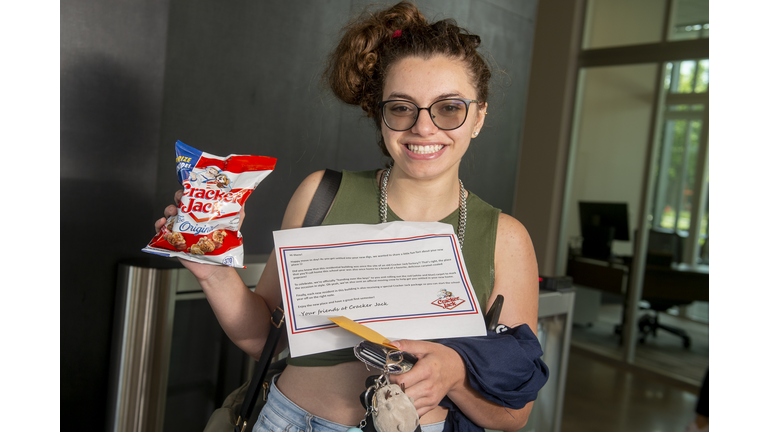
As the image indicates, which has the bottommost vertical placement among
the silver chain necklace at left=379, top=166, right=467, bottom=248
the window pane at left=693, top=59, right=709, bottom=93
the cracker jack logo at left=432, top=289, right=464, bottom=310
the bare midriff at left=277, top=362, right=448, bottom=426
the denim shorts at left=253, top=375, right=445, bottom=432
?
the denim shorts at left=253, top=375, right=445, bottom=432

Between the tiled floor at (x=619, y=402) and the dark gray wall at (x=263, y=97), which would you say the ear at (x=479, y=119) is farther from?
the tiled floor at (x=619, y=402)

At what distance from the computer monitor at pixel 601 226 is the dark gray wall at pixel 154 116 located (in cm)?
350

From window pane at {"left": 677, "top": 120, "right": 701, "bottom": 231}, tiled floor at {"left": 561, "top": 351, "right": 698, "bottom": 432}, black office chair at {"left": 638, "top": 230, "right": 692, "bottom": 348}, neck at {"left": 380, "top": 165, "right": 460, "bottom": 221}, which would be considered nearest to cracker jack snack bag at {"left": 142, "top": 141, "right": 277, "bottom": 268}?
neck at {"left": 380, "top": 165, "right": 460, "bottom": 221}

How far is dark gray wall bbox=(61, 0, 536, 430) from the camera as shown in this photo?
149cm

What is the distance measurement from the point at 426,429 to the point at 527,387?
0.21 meters

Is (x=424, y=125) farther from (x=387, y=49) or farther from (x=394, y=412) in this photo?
(x=394, y=412)

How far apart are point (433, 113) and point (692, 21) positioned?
4460 mm

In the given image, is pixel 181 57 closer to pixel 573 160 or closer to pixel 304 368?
pixel 304 368

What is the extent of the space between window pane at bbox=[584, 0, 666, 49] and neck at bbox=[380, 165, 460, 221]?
4.42m

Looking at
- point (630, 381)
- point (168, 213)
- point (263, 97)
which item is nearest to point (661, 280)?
Result: point (630, 381)

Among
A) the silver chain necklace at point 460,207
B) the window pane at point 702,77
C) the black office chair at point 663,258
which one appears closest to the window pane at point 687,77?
the window pane at point 702,77

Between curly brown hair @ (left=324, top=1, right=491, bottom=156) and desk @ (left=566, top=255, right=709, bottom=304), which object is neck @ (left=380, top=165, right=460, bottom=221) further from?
desk @ (left=566, top=255, right=709, bottom=304)

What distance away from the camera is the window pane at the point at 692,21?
438cm

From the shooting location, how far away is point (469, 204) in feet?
3.70
